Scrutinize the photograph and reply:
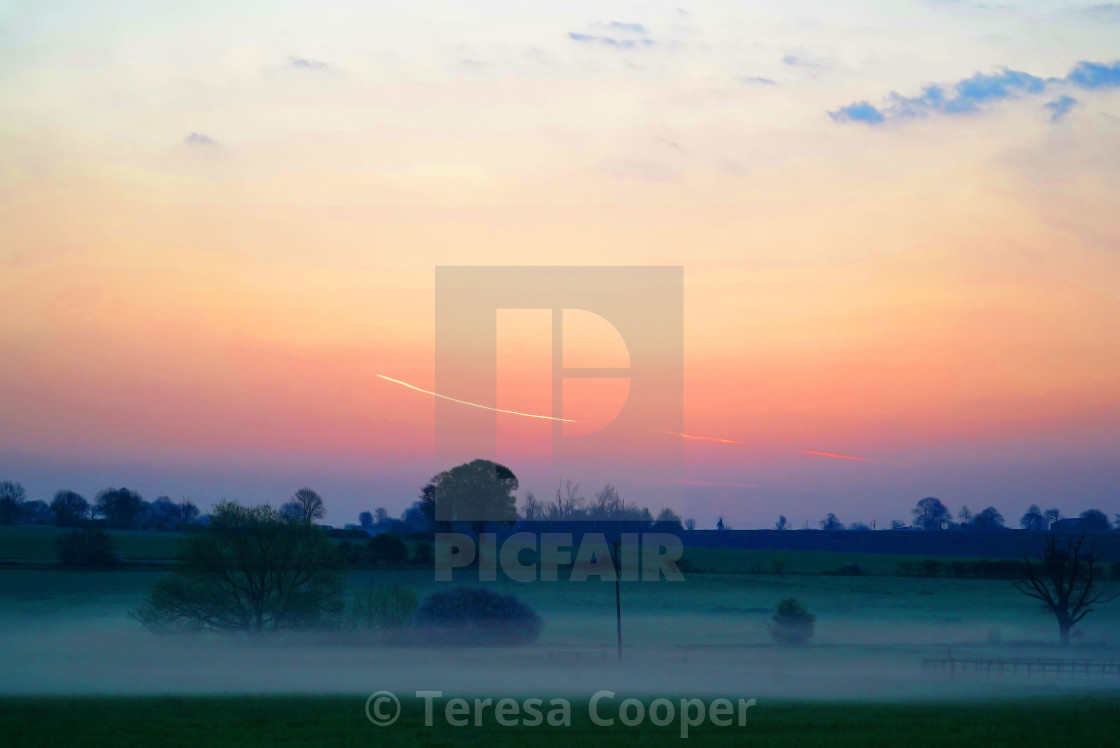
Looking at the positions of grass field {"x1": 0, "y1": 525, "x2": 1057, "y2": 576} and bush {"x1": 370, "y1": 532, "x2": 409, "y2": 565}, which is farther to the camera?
grass field {"x1": 0, "y1": 525, "x2": 1057, "y2": 576}

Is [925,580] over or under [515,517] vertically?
under

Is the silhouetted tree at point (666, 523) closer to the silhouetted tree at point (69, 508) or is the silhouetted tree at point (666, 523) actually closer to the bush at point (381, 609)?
the bush at point (381, 609)

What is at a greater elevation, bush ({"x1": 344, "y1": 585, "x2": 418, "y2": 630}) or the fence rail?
bush ({"x1": 344, "y1": 585, "x2": 418, "y2": 630})

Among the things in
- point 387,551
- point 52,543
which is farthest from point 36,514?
point 387,551

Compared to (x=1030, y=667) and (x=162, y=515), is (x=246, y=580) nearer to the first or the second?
(x=1030, y=667)

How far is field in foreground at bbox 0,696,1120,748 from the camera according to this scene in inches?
943

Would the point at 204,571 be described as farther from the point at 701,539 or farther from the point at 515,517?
the point at 701,539

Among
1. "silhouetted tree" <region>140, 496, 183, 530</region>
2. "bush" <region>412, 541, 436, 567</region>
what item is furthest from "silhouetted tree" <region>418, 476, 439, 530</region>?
"silhouetted tree" <region>140, 496, 183, 530</region>

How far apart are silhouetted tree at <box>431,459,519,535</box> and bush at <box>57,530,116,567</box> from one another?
3090cm

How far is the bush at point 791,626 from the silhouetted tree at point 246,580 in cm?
2656

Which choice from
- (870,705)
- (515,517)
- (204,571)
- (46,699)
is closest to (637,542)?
(515,517)

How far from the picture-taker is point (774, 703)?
102 ft

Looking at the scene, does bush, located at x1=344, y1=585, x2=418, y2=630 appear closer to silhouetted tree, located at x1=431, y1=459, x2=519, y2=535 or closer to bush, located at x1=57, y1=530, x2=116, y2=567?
silhouetted tree, located at x1=431, y1=459, x2=519, y2=535

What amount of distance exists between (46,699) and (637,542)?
153ft
